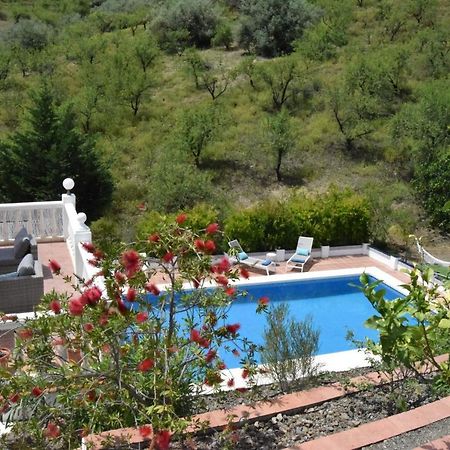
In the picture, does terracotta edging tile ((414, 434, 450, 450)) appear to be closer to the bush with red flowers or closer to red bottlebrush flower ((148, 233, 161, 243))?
the bush with red flowers

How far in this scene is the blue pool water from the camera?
9.73 metres

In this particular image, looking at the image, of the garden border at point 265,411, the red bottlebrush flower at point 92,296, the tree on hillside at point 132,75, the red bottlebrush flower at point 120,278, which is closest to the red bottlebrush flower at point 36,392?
the garden border at point 265,411

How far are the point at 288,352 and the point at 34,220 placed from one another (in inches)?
240

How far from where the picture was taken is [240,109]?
20797 millimetres

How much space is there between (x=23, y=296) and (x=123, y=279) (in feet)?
14.5

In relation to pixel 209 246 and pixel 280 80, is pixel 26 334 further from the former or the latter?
pixel 280 80

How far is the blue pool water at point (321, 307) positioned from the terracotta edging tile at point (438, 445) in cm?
628

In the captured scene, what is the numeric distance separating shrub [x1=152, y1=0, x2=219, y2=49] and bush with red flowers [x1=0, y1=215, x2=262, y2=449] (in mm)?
26017

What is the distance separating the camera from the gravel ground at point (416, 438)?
2959 mm

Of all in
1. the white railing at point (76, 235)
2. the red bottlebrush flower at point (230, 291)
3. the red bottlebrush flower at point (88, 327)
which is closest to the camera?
the red bottlebrush flower at point (88, 327)

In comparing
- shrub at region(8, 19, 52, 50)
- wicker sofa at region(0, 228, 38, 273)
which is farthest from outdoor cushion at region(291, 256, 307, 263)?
shrub at region(8, 19, 52, 50)

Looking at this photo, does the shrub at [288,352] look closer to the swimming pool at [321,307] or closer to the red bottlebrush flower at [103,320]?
the red bottlebrush flower at [103,320]

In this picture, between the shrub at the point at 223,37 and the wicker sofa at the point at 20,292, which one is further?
the shrub at the point at 223,37

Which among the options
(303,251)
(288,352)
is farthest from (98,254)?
(303,251)
